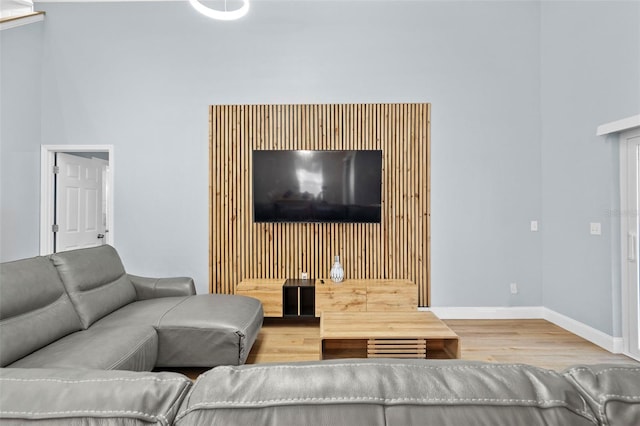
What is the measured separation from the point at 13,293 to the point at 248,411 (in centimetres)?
214

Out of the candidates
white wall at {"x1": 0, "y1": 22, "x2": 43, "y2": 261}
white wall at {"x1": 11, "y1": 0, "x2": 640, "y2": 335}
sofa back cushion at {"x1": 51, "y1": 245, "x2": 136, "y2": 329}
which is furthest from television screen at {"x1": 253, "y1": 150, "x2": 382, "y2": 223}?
white wall at {"x1": 0, "y1": 22, "x2": 43, "y2": 261}

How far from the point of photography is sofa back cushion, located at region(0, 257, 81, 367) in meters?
1.92

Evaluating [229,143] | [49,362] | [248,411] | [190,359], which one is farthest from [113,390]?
[229,143]

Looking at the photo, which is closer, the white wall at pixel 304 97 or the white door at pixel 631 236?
the white door at pixel 631 236

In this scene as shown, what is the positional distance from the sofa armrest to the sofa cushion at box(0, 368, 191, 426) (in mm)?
2749

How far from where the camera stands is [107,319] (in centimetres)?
258

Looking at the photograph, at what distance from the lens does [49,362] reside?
1.87m

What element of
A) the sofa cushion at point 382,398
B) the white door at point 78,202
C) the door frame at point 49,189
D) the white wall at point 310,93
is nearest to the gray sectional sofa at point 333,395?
the sofa cushion at point 382,398

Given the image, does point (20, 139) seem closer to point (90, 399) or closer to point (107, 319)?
point (107, 319)

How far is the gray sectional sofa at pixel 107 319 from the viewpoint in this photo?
197 centimetres

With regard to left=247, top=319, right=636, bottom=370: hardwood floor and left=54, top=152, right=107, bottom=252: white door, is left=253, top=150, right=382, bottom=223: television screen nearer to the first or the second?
left=247, top=319, right=636, bottom=370: hardwood floor

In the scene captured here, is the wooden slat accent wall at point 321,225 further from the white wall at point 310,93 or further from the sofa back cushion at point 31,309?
the sofa back cushion at point 31,309

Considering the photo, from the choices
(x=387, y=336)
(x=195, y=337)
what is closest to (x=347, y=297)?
(x=387, y=336)

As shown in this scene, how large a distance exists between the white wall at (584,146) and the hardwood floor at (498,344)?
0.30 metres
